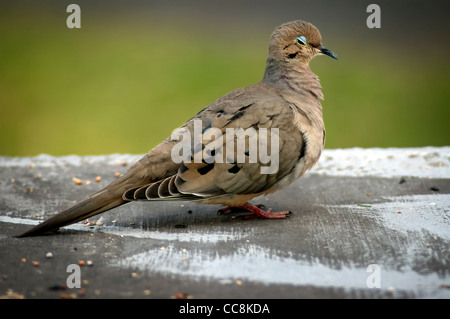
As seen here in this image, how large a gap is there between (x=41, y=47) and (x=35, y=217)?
8275 millimetres

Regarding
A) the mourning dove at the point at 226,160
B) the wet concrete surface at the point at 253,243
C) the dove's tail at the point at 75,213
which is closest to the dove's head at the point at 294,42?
the mourning dove at the point at 226,160

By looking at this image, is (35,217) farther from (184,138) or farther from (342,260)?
(342,260)

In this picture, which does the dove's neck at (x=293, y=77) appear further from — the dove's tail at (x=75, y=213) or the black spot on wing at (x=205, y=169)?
the dove's tail at (x=75, y=213)

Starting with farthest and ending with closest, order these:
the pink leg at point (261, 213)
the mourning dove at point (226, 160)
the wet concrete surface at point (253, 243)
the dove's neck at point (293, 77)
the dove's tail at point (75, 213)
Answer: the dove's neck at point (293, 77) < the pink leg at point (261, 213) < the mourning dove at point (226, 160) < the dove's tail at point (75, 213) < the wet concrete surface at point (253, 243)

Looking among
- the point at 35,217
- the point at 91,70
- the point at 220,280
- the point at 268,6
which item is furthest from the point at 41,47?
the point at 220,280

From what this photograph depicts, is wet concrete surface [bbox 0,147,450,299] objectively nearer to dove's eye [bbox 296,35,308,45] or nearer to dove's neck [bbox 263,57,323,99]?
dove's neck [bbox 263,57,323,99]

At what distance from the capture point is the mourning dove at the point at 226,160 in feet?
11.9

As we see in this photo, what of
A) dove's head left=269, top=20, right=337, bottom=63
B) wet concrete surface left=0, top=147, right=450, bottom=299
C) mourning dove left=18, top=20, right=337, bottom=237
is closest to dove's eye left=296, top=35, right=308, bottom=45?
dove's head left=269, top=20, right=337, bottom=63

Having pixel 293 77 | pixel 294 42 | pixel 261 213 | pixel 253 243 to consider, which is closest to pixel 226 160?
pixel 261 213

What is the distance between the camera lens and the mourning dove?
363 centimetres

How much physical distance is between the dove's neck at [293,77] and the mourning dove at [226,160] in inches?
10.3

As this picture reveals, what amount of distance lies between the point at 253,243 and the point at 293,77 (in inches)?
56.2

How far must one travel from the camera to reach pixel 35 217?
13.2 feet

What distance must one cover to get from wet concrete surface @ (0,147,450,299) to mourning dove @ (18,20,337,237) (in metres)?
0.22
